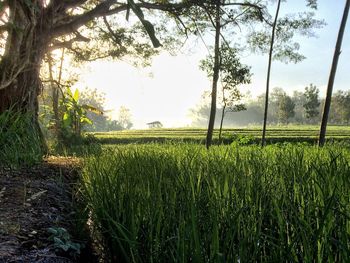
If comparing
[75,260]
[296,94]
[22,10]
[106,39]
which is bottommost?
[75,260]

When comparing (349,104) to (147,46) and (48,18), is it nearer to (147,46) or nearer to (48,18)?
(147,46)

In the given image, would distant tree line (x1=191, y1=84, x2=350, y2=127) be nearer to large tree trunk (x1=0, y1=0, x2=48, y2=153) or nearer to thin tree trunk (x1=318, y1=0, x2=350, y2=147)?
thin tree trunk (x1=318, y1=0, x2=350, y2=147)

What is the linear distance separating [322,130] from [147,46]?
258 inches

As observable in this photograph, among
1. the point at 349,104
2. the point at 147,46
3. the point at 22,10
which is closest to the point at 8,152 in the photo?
the point at 22,10

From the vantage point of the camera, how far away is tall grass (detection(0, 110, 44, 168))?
13.0ft

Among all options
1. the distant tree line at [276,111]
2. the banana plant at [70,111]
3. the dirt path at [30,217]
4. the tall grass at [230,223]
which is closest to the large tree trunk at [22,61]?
the dirt path at [30,217]

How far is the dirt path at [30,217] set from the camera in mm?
1758

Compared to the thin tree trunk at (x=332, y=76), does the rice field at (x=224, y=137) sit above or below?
below

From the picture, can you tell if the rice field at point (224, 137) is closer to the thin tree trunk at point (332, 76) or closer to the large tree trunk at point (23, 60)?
the thin tree trunk at point (332, 76)

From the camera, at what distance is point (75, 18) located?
25.5ft

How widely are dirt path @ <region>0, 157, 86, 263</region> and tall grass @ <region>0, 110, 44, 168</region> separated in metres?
0.35

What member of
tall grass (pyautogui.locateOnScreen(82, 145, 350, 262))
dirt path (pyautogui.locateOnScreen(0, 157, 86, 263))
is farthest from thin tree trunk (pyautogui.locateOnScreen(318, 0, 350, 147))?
tall grass (pyautogui.locateOnScreen(82, 145, 350, 262))

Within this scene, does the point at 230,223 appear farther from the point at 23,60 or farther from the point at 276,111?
the point at 276,111

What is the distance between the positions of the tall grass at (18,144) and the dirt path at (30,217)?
0.35 meters
